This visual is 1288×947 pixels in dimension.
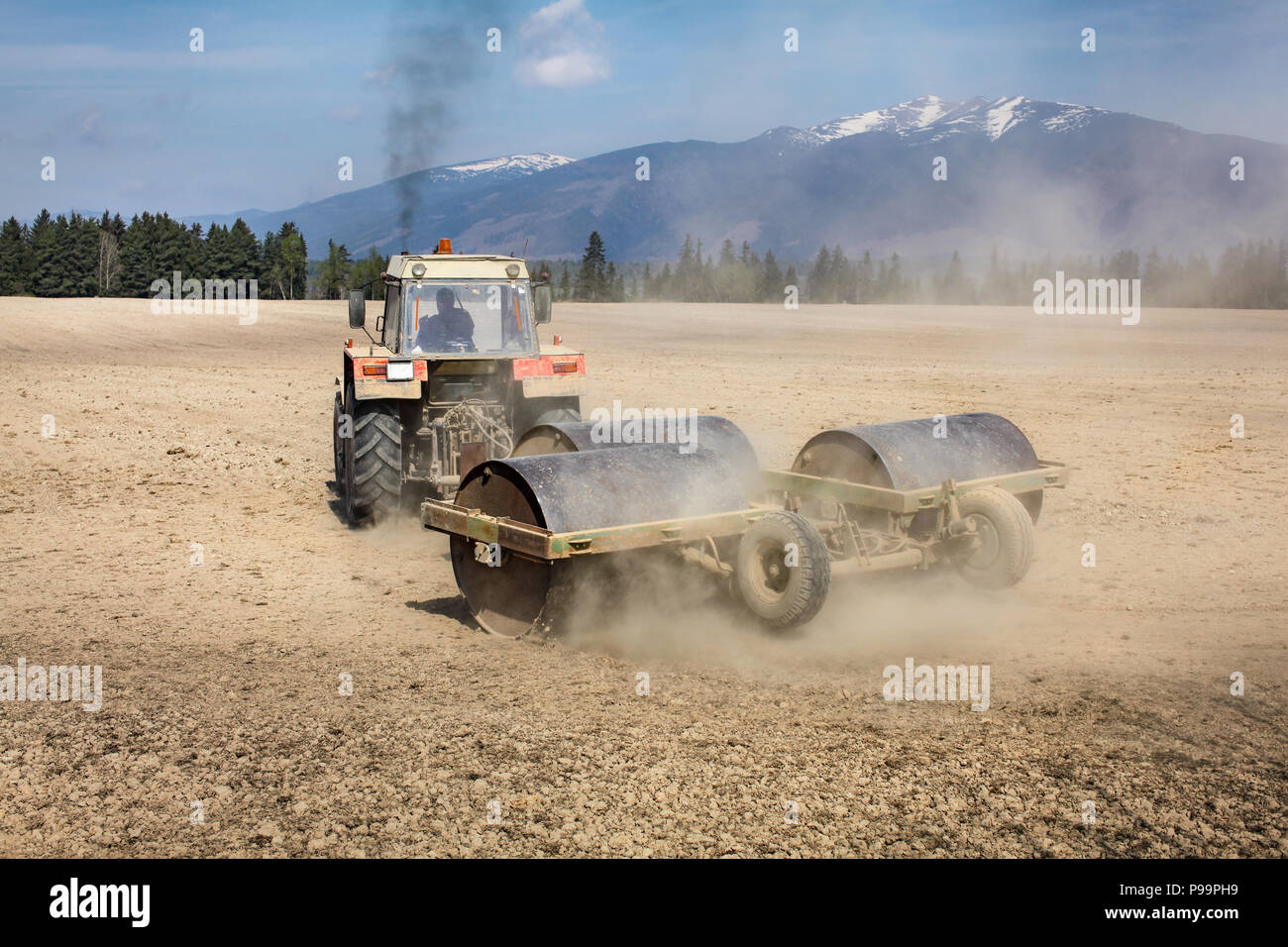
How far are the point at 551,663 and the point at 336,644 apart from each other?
1456 millimetres

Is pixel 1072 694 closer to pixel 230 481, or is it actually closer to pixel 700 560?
pixel 700 560

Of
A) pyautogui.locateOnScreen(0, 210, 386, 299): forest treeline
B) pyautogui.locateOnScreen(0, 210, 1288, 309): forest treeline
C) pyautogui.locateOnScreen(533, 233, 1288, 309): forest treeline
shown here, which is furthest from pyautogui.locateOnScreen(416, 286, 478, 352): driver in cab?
pyautogui.locateOnScreen(0, 210, 386, 299): forest treeline

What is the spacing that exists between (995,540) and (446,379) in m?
5.40

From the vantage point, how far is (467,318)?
409 inches

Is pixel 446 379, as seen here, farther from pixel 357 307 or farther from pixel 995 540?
pixel 995 540

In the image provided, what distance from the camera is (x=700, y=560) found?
6.73m

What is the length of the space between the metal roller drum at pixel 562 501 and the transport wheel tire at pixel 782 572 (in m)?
0.44

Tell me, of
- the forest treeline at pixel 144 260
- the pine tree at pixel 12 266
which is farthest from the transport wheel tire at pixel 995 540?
the pine tree at pixel 12 266

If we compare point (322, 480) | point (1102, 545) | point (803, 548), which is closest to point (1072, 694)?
point (803, 548)

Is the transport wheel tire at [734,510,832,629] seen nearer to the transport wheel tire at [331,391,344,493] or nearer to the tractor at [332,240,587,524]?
the tractor at [332,240,587,524]

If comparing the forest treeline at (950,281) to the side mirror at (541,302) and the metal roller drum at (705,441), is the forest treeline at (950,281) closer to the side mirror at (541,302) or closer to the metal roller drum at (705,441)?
the side mirror at (541,302)

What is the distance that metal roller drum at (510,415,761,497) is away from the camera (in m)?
7.88

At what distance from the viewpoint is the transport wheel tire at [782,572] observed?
20.3ft
